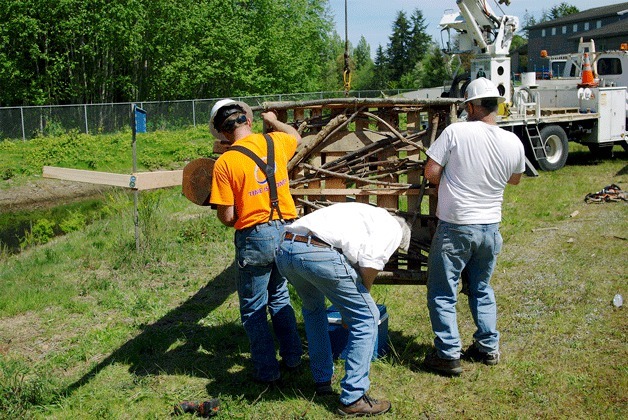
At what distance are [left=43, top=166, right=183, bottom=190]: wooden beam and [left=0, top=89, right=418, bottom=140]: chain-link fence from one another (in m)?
19.7

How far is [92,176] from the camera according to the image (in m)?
6.07

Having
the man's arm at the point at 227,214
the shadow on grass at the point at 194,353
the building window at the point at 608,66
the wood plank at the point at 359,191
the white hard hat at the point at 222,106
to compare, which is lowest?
the shadow on grass at the point at 194,353

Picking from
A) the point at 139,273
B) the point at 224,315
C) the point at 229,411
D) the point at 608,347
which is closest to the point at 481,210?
the point at 608,347

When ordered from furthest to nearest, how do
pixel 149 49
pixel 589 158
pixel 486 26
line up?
pixel 149 49, pixel 589 158, pixel 486 26

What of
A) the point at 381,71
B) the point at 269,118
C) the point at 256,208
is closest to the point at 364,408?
the point at 256,208

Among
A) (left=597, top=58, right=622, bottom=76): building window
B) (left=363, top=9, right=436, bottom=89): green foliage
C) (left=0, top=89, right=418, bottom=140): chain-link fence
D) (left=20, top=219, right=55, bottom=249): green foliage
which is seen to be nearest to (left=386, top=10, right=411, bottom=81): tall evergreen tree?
(left=363, top=9, right=436, bottom=89): green foliage

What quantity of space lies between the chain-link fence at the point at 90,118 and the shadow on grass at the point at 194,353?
20177 mm

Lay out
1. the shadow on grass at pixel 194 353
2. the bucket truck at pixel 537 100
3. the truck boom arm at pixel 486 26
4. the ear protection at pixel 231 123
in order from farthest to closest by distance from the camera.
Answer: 1. the truck boom arm at pixel 486 26
2. the bucket truck at pixel 537 100
3. the shadow on grass at pixel 194 353
4. the ear protection at pixel 231 123

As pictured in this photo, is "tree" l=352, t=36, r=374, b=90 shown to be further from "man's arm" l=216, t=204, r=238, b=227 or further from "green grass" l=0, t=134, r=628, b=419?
"man's arm" l=216, t=204, r=238, b=227

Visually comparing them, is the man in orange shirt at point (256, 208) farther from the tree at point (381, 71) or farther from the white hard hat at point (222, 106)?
the tree at point (381, 71)

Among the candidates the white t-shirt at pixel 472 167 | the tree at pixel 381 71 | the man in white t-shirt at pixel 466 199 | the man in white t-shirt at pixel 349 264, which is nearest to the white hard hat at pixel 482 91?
the man in white t-shirt at pixel 466 199

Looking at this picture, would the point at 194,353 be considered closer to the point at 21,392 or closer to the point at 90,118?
the point at 21,392

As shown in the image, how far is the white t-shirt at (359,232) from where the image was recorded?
412cm

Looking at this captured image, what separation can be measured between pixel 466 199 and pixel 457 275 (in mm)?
579
